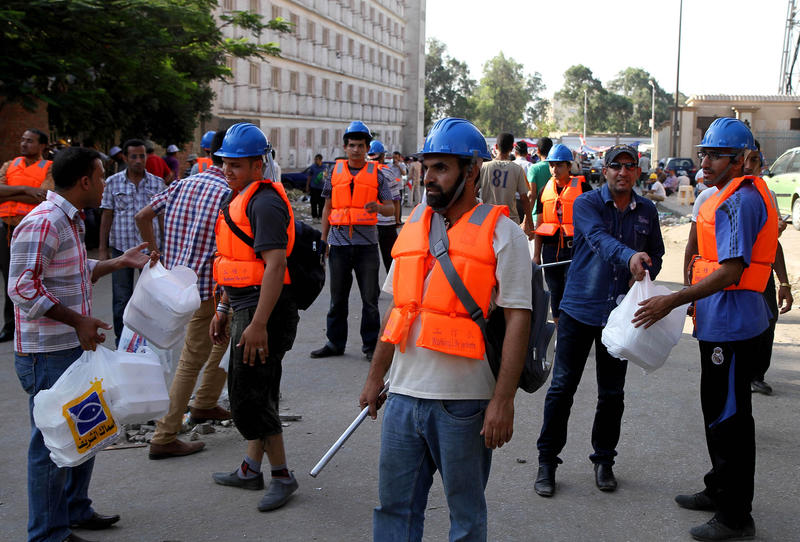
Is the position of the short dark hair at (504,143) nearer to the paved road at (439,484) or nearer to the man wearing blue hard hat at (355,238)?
the man wearing blue hard hat at (355,238)

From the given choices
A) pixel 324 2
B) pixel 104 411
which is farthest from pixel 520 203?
pixel 324 2

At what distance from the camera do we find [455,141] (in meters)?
3.07

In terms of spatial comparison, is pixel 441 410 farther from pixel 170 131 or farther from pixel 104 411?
pixel 170 131

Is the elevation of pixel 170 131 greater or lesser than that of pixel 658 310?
greater

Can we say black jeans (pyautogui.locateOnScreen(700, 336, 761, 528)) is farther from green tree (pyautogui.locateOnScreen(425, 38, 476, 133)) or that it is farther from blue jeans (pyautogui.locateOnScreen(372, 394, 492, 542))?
green tree (pyautogui.locateOnScreen(425, 38, 476, 133))

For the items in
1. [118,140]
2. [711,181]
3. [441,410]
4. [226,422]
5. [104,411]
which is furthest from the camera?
[118,140]

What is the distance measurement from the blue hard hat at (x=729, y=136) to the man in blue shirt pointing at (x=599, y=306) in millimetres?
500

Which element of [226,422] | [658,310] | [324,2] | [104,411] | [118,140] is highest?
[324,2]

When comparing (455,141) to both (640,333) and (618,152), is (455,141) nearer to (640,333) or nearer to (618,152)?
(640,333)

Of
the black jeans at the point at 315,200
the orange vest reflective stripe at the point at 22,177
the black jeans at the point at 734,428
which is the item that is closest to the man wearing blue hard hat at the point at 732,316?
the black jeans at the point at 734,428

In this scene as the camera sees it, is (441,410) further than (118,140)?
No

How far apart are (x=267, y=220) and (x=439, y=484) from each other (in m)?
1.86

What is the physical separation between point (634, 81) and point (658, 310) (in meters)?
146

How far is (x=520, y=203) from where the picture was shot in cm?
1010
